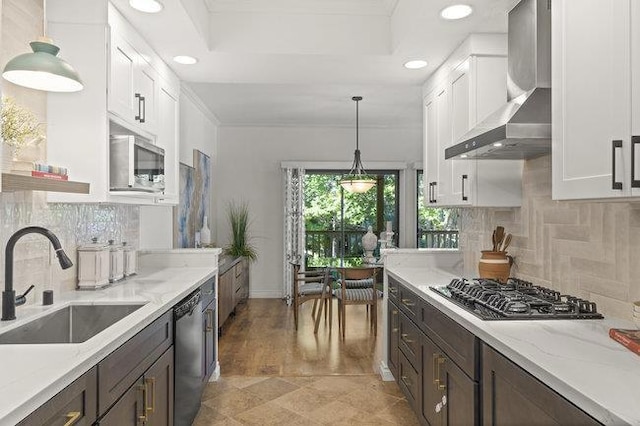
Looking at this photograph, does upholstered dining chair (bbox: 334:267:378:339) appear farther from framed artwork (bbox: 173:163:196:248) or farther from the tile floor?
framed artwork (bbox: 173:163:196:248)

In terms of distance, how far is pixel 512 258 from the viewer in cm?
304

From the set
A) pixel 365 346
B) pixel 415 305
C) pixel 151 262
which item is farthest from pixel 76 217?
pixel 365 346

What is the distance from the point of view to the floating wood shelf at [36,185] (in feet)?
5.54

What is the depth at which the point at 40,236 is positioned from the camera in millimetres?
2336

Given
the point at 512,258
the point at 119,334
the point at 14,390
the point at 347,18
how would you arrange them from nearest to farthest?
the point at 14,390 < the point at 119,334 < the point at 512,258 < the point at 347,18

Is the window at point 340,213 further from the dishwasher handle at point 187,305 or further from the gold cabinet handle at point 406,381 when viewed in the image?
the dishwasher handle at point 187,305

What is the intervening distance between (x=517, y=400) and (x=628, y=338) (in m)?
0.42

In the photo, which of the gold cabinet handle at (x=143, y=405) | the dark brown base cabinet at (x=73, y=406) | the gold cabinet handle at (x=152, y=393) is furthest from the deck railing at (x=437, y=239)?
the dark brown base cabinet at (x=73, y=406)

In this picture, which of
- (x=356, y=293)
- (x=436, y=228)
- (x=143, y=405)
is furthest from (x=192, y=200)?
(x=436, y=228)

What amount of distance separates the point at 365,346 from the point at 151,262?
7.44 feet

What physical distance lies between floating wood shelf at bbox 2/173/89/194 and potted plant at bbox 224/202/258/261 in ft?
15.1

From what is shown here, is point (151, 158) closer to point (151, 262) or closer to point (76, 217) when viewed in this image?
point (76, 217)

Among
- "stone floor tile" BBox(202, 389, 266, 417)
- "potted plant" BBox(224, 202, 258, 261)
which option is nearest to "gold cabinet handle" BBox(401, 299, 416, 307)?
"stone floor tile" BBox(202, 389, 266, 417)

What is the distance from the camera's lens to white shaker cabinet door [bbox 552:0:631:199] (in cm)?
145
